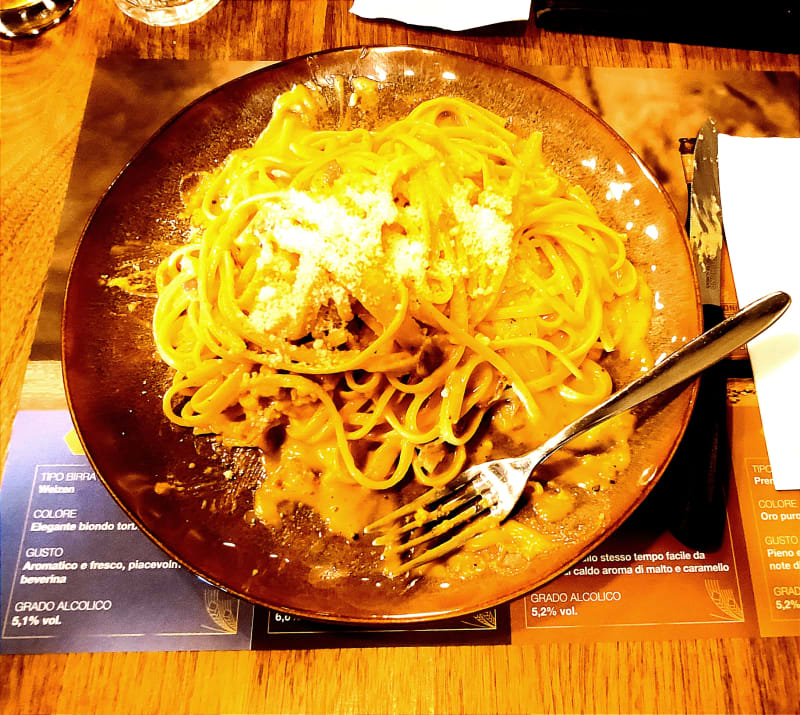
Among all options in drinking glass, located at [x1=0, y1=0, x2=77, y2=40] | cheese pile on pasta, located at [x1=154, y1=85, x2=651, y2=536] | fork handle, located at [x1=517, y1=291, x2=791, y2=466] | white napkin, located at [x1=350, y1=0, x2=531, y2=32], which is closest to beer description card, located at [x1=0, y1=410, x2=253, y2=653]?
cheese pile on pasta, located at [x1=154, y1=85, x2=651, y2=536]

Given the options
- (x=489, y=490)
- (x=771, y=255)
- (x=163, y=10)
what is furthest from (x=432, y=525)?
(x=163, y=10)

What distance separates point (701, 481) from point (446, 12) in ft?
5.47

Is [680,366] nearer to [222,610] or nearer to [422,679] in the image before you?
[422,679]

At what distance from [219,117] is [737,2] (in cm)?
175

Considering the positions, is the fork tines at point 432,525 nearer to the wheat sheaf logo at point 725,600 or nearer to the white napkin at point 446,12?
the wheat sheaf logo at point 725,600

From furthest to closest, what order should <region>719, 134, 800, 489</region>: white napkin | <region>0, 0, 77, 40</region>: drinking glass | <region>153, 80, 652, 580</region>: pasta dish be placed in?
<region>0, 0, 77, 40</region>: drinking glass, <region>719, 134, 800, 489</region>: white napkin, <region>153, 80, 652, 580</region>: pasta dish

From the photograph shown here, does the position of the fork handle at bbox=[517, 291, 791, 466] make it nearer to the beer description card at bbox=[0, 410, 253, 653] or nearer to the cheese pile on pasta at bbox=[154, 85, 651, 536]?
the cheese pile on pasta at bbox=[154, 85, 651, 536]

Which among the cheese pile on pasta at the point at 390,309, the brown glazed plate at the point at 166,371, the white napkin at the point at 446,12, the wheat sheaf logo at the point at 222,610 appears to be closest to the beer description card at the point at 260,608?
the wheat sheaf logo at the point at 222,610

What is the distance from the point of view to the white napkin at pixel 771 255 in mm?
1382

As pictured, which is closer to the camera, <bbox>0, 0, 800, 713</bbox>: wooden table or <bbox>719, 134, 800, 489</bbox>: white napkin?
<bbox>0, 0, 800, 713</bbox>: wooden table

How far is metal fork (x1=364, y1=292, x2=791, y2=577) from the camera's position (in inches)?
44.5

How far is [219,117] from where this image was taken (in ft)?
4.79

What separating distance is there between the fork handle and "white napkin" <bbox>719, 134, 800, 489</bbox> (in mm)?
279

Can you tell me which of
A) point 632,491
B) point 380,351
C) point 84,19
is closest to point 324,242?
point 380,351
